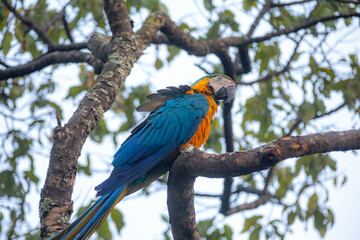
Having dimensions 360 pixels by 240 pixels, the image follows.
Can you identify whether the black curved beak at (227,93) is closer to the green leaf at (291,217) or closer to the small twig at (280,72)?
the small twig at (280,72)

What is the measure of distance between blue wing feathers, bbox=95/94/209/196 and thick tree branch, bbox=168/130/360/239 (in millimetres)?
480

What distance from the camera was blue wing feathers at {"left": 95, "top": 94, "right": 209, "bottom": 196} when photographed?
2.62 metres

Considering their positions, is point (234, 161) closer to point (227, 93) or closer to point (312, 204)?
point (227, 93)

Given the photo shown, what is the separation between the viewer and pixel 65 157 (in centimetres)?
221

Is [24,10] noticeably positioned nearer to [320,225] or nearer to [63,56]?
[63,56]

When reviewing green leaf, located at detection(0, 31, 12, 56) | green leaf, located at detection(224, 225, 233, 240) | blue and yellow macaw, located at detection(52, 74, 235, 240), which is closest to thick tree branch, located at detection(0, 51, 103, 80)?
green leaf, located at detection(0, 31, 12, 56)

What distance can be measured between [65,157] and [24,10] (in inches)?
117

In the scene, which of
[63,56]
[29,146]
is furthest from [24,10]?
[29,146]

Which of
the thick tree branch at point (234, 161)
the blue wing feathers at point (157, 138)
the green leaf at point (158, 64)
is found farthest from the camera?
the green leaf at point (158, 64)

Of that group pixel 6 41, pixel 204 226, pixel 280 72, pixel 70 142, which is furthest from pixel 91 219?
pixel 280 72

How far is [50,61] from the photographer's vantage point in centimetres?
386

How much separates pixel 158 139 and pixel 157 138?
17 millimetres

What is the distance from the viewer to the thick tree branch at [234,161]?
72.1 inches

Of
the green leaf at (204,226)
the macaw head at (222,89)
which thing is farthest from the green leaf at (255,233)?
the macaw head at (222,89)
